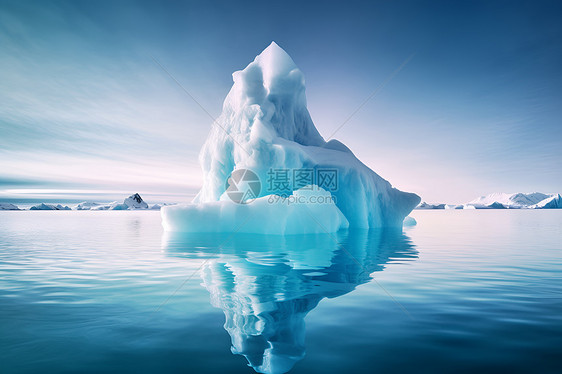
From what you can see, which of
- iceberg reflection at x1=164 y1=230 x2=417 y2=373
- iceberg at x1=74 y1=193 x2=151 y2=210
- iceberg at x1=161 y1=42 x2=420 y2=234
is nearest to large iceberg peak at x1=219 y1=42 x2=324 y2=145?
iceberg at x1=161 y1=42 x2=420 y2=234

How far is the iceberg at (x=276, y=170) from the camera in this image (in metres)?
13.3

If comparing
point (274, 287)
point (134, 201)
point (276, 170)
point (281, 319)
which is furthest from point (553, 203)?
point (134, 201)

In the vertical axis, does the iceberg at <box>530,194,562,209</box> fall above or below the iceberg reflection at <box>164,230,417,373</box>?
above

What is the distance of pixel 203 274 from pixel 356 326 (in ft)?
11.6

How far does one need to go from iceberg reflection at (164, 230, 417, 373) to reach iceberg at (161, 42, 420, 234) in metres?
4.26

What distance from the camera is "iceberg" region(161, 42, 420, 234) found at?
1333 cm

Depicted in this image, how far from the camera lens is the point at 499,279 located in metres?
5.24

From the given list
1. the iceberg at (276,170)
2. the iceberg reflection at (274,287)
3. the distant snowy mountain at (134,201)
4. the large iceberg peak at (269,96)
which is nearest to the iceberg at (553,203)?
the iceberg at (276,170)

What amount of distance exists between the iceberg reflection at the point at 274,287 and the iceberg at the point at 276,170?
168 inches

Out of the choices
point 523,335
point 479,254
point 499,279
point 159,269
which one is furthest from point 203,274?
point 479,254

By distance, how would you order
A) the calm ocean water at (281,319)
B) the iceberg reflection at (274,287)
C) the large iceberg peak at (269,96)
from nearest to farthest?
the calm ocean water at (281,319)
the iceberg reflection at (274,287)
the large iceberg peak at (269,96)

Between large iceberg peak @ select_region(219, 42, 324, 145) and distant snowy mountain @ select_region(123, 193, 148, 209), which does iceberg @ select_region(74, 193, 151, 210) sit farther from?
large iceberg peak @ select_region(219, 42, 324, 145)

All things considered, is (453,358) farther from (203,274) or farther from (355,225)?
(355,225)

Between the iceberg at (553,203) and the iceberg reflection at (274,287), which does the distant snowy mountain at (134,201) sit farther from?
the iceberg at (553,203)
